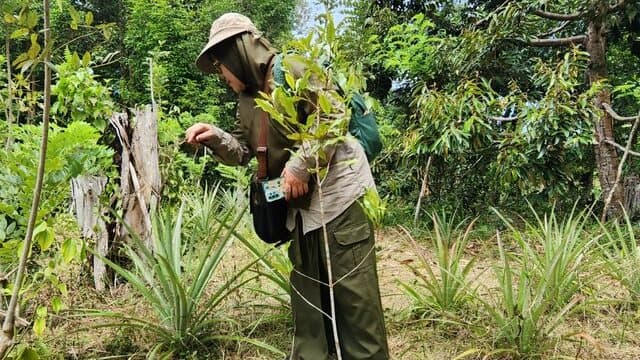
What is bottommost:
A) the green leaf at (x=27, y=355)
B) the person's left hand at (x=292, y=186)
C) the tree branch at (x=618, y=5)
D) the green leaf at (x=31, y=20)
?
the green leaf at (x=27, y=355)

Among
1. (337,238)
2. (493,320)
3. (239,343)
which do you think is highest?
(337,238)

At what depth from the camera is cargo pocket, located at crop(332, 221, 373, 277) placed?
1635mm

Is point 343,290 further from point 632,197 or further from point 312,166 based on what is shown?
point 632,197

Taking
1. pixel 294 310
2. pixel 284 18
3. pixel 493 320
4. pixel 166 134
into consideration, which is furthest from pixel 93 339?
pixel 284 18

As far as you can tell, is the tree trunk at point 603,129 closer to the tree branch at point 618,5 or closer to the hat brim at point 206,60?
the tree branch at point 618,5

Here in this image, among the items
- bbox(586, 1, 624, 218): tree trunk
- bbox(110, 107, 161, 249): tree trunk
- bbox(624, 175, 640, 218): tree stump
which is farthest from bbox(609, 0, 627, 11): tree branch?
bbox(110, 107, 161, 249): tree trunk

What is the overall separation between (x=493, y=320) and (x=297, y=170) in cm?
114

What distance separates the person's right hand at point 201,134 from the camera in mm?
1711

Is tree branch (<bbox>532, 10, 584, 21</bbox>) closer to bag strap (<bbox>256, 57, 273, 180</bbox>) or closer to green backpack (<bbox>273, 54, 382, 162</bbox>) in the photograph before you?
green backpack (<bbox>273, 54, 382, 162</bbox>)

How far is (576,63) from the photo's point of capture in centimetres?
341

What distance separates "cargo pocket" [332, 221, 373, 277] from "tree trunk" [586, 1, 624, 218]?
2867 millimetres

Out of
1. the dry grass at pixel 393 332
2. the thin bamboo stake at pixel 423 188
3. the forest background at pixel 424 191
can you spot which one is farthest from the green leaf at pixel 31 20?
the thin bamboo stake at pixel 423 188

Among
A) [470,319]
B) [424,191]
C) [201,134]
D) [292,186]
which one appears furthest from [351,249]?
[424,191]

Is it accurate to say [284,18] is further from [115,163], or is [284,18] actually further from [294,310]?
[294,310]
